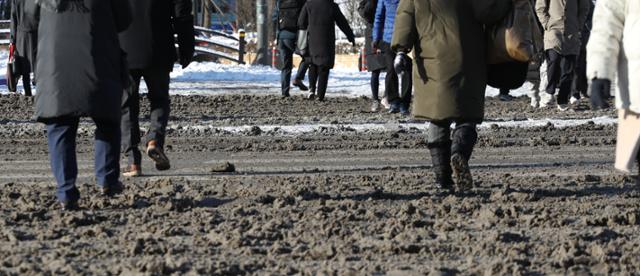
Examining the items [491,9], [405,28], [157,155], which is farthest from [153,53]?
[491,9]

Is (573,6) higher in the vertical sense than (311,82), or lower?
higher

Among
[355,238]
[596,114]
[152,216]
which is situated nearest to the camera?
[355,238]

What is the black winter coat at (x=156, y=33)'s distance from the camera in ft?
33.5

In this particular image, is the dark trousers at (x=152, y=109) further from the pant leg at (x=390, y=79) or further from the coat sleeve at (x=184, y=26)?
the pant leg at (x=390, y=79)

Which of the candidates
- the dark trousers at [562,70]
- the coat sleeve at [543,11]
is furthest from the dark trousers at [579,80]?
the coat sleeve at [543,11]

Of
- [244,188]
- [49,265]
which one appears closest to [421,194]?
[244,188]

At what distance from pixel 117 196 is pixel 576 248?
326cm

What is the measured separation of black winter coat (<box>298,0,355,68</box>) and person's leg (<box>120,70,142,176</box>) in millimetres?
10237

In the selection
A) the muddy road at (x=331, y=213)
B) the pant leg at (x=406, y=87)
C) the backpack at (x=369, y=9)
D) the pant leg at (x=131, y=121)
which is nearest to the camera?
the muddy road at (x=331, y=213)

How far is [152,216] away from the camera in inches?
319

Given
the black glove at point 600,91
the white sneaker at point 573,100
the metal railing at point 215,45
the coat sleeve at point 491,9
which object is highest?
the coat sleeve at point 491,9

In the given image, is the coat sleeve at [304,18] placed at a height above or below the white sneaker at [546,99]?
above

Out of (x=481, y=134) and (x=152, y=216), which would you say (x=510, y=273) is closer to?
(x=152, y=216)

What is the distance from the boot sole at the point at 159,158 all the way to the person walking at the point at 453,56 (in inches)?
85.7
